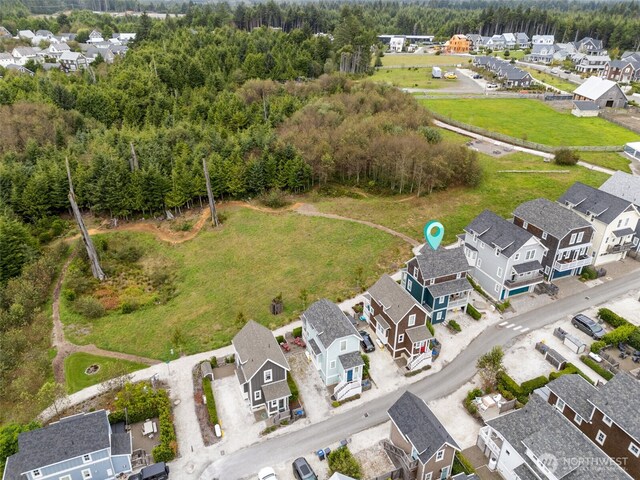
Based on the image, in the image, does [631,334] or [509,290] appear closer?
[631,334]

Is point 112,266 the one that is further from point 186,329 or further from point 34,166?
point 34,166

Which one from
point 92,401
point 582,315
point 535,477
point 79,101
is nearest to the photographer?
point 535,477

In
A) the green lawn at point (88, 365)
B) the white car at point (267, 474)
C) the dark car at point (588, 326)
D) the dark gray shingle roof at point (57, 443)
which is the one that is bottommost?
the green lawn at point (88, 365)

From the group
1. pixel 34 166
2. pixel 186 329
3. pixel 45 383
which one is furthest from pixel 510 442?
pixel 34 166

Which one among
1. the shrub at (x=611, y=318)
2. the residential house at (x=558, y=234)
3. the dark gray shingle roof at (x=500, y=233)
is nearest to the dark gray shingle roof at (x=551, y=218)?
the residential house at (x=558, y=234)

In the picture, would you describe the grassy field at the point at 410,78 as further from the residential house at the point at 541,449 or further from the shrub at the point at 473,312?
the residential house at the point at 541,449

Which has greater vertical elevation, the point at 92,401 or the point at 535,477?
the point at 535,477

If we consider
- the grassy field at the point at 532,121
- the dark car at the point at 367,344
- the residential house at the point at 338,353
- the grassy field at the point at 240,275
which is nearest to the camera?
the residential house at the point at 338,353

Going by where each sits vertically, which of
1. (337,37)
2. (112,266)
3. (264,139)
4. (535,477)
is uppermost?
(337,37)

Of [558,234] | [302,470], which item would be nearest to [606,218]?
[558,234]
